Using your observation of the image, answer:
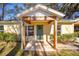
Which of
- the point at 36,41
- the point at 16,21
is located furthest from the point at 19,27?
the point at 36,41

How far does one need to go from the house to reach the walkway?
0.37ft

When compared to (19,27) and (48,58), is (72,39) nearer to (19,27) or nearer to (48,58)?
(48,58)

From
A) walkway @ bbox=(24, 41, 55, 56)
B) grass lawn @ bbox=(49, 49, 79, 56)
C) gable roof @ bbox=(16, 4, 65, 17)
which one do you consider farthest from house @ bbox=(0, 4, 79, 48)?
grass lawn @ bbox=(49, 49, 79, 56)

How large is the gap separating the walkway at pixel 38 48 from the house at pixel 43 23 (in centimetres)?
11

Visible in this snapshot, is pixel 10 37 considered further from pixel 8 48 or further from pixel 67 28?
pixel 67 28

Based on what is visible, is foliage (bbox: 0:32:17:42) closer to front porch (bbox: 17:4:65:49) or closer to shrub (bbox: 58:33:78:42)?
front porch (bbox: 17:4:65:49)

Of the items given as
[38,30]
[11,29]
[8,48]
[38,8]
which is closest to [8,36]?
[11,29]

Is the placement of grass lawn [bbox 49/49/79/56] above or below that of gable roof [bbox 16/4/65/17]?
below

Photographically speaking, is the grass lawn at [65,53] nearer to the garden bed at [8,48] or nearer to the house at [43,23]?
the house at [43,23]

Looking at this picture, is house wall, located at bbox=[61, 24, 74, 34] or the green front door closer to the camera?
house wall, located at bbox=[61, 24, 74, 34]

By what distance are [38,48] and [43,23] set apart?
65 cm

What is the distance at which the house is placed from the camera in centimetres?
475

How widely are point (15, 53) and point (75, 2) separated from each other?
6.46 feet

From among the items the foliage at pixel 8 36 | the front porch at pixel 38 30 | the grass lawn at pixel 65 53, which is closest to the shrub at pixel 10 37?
the foliage at pixel 8 36
